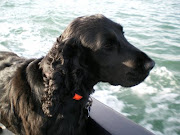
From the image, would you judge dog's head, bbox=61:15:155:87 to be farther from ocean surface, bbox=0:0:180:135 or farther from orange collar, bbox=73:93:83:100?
ocean surface, bbox=0:0:180:135

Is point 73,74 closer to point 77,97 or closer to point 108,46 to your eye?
point 77,97

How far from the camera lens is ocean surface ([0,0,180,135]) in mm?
4383

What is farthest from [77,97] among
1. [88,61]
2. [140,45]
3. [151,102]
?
[140,45]

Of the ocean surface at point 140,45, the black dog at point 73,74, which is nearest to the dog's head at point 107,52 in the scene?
the black dog at point 73,74

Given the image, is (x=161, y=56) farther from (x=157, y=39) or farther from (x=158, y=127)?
(x=158, y=127)

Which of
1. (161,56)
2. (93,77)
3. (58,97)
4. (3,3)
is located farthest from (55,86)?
(3,3)

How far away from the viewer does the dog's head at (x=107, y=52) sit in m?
2.08

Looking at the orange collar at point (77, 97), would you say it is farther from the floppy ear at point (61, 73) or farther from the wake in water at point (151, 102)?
the wake in water at point (151, 102)

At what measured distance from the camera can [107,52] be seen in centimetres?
208

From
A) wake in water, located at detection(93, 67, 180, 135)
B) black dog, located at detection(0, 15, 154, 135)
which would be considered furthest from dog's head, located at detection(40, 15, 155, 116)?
wake in water, located at detection(93, 67, 180, 135)

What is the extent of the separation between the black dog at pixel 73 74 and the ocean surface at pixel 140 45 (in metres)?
2.23

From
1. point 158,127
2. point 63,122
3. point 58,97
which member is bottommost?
point 158,127

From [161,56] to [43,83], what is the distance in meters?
5.14

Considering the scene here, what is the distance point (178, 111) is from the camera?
4387mm
